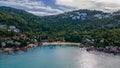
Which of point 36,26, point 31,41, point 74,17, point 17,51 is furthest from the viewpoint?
point 74,17

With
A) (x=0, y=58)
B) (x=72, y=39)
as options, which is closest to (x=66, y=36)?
(x=72, y=39)

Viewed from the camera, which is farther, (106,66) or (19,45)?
(19,45)

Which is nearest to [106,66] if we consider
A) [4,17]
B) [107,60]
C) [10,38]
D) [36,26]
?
[107,60]

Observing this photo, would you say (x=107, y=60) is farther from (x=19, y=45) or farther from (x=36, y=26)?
(x=36, y=26)

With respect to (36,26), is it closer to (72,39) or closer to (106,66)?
(72,39)

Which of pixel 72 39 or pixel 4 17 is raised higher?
pixel 4 17

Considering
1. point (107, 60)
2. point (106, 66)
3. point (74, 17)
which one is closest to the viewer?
point (106, 66)

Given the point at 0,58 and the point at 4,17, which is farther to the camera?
the point at 4,17

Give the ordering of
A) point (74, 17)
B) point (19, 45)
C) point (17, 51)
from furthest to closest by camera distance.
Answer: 1. point (74, 17)
2. point (19, 45)
3. point (17, 51)

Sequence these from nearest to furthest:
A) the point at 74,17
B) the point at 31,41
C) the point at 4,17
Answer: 1. the point at 31,41
2. the point at 4,17
3. the point at 74,17
